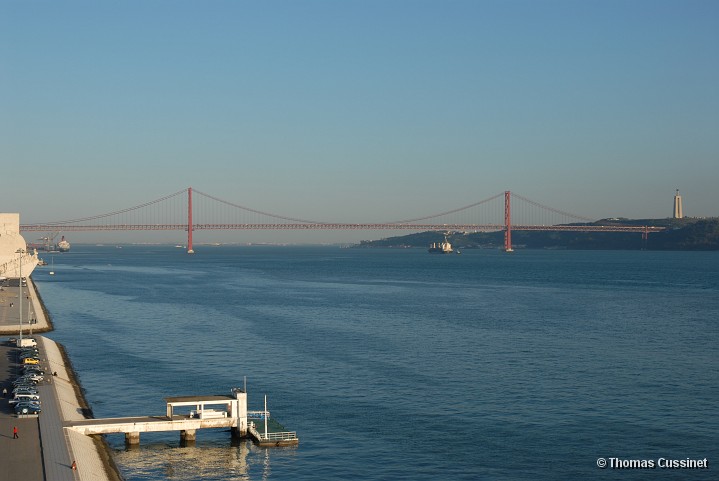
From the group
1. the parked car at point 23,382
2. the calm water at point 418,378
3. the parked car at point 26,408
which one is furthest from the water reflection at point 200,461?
the parked car at point 23,382

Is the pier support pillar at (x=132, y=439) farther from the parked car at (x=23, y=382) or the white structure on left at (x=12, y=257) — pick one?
the white structure on left at (x=12, y=257)

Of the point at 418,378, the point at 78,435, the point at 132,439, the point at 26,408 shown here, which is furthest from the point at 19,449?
the point at 418,378

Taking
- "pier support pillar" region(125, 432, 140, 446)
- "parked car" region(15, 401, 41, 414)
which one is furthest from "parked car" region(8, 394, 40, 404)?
"pier support pillar" region(125, 432, 140, 446)

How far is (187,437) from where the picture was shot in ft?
111

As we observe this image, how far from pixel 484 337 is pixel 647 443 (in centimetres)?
2954

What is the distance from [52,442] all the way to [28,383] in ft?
32.9

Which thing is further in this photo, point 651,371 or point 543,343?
point 543,343

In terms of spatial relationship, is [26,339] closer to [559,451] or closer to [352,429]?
[352,429]

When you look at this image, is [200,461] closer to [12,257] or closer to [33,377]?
[33,377]

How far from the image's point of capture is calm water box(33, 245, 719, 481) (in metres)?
31.2

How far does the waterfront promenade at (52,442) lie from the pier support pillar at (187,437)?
326cm

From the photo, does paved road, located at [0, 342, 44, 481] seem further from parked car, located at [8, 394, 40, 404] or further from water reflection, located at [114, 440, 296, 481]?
water reflection, located at [114, 440, 296, 481]

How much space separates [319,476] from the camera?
29375mm

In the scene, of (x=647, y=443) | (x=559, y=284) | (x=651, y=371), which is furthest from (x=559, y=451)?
(x=559, y=284)
